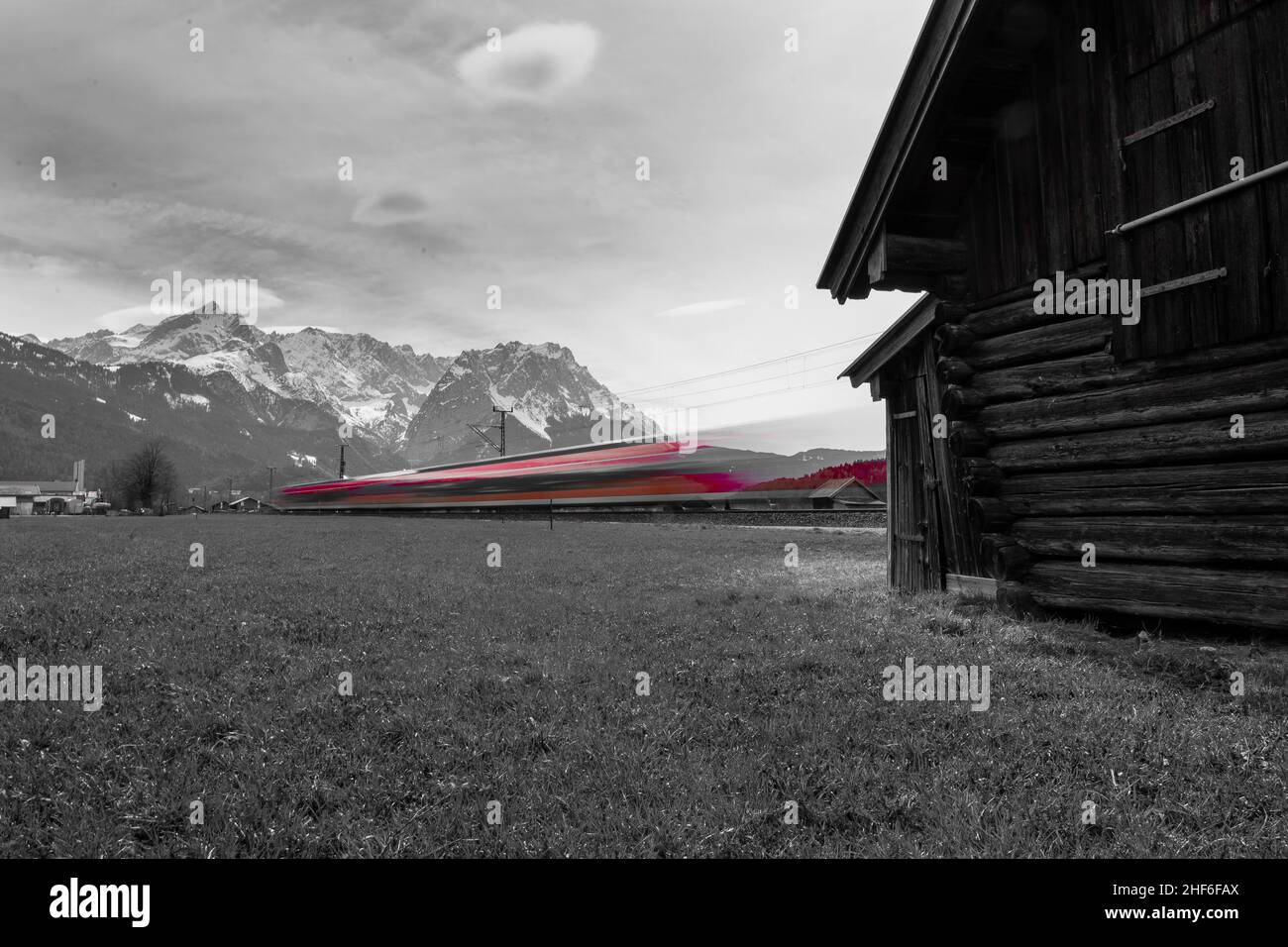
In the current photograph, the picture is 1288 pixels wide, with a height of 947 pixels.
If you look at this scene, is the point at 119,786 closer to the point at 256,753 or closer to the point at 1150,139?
the point at 256,753

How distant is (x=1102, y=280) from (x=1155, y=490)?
2.61m

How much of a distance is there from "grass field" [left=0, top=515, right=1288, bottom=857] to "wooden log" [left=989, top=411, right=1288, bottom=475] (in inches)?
78.1

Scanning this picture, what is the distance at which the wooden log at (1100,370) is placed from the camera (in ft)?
23.7

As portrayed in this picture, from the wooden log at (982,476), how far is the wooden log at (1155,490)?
0.14 m

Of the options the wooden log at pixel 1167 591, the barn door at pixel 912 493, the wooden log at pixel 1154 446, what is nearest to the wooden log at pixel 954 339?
the wooden log at pixel 1154 446

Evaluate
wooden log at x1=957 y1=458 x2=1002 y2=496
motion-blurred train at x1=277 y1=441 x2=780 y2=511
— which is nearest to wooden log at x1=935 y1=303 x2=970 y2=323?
wooden log at x1=957 y1=458 x2=1002 y2=496

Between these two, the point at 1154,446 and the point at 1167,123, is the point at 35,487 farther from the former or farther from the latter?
the point at 1167,123

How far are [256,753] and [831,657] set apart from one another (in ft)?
17.3

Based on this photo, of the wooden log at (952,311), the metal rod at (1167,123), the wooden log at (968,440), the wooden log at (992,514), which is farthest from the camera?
the wooden log at (952,311)

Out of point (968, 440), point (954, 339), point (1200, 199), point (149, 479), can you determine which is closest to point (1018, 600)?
point (968, 440)

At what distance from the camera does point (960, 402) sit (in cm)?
1012

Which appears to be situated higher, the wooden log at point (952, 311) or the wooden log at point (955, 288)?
the wooden log at point (955, 288)

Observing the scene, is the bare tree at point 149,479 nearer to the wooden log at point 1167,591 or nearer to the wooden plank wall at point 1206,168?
the wooden log at point 1167,591
